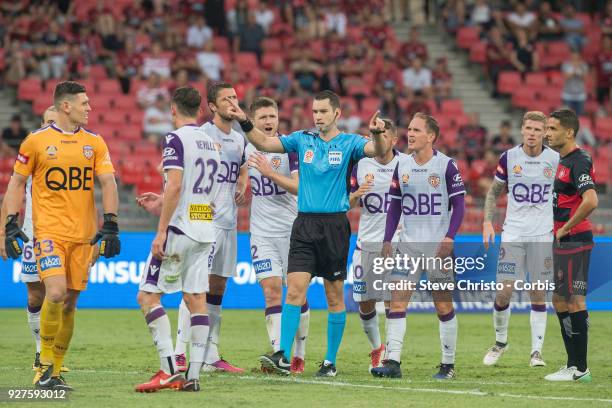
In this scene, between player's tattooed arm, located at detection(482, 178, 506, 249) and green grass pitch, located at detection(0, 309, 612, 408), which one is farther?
player's tattooed arm, located at detection(482, 178, 506, 249)

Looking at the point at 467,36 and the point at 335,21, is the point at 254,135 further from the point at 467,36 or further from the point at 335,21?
the point at 467,36

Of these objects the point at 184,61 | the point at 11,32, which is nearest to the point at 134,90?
the point at 184,61

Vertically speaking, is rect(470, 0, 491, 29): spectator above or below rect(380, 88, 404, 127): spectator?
above

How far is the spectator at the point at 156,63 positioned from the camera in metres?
26.6

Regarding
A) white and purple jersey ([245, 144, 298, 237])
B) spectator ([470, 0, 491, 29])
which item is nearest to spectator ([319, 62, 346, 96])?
spectator ([470, 0, 491, 29])

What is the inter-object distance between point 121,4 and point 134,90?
382cm

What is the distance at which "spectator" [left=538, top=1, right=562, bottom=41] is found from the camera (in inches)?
1230

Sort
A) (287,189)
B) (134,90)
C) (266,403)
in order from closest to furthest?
1. (266,403)
2. (287,189)
3. (134,90)

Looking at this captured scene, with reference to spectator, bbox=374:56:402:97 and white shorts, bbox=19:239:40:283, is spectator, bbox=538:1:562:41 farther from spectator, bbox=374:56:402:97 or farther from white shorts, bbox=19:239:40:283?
white shorts, bbox=19:239:40:283

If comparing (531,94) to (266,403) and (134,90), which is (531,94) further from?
(266,403)

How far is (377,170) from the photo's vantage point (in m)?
13.5

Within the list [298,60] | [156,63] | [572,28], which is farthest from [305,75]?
[572,28]

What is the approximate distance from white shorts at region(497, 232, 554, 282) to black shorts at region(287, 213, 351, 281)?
276cm

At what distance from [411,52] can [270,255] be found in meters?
17.4
